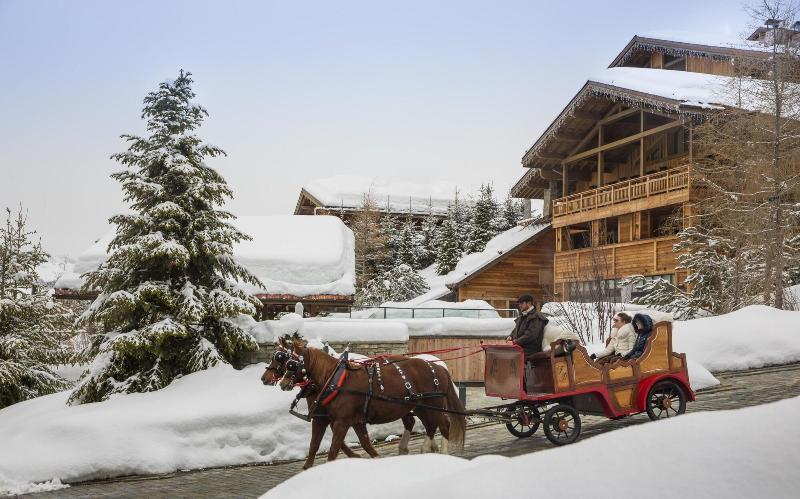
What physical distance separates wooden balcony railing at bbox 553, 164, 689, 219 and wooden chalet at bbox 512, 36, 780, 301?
4 cm

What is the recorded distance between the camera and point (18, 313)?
16.5 meters

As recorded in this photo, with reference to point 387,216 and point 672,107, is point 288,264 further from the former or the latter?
point 387,216

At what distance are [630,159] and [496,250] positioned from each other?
8111 mm

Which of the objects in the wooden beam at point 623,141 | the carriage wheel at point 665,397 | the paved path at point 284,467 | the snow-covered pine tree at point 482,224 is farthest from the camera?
the snow-covered pine tree at point 482,224

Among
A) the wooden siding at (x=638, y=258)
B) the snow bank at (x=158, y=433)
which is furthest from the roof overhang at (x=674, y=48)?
the snow bank at (x=158, y=433)

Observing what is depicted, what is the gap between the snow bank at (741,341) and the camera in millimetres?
16562

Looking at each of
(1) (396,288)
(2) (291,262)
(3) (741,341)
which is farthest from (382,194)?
(3) (741,341)

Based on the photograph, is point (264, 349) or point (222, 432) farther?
point (264, 349)

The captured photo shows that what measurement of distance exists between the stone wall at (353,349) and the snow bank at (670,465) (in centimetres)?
1183

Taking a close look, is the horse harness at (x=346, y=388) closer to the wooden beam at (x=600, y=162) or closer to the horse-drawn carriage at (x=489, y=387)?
the horse-drawn carriage at (x=489, y=387)

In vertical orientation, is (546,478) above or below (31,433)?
above

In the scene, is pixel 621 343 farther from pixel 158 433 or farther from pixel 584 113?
pixel 584 113

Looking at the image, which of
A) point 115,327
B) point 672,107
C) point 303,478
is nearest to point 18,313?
point 115,327

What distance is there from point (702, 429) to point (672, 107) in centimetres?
2483
